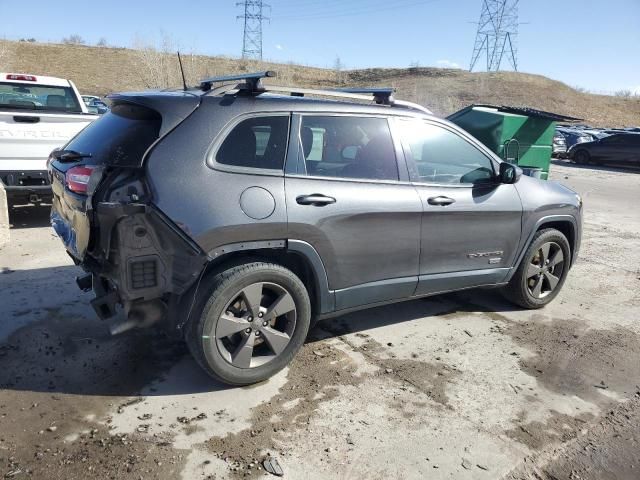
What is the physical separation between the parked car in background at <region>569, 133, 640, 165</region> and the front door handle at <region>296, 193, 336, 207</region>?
22.0 meters

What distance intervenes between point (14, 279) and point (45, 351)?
1709 millimetres

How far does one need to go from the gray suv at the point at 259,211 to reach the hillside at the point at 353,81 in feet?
140

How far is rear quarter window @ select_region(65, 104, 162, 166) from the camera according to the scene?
3.13 m

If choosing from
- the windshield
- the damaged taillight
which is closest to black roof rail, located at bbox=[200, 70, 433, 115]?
the damaged taillight

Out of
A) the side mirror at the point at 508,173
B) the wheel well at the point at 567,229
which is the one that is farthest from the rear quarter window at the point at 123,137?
the wheel well at the point at 567,229

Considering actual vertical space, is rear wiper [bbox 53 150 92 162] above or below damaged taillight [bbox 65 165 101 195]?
above

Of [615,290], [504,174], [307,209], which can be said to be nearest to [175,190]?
[307,209]

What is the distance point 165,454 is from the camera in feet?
8.91

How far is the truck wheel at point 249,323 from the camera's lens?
10.3ft

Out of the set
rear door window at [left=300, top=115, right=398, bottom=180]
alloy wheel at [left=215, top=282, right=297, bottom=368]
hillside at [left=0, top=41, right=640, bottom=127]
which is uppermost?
hillside at [left=0, top=41, right=640, bottom=127]

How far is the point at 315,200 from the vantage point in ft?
11.0

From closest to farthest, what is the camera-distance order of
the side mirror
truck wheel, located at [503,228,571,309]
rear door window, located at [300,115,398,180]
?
rear door window, located at [300,115,398,180]
the side mirror
truck wheel, located at [503,228,571,309]

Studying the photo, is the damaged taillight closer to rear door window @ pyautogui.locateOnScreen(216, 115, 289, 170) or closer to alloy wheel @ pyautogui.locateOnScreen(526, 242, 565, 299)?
rear door window @ pyautogui.locateOnScreen(216, 115, 289, 170)

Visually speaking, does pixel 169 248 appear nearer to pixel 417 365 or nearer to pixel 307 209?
pixel 307 209
